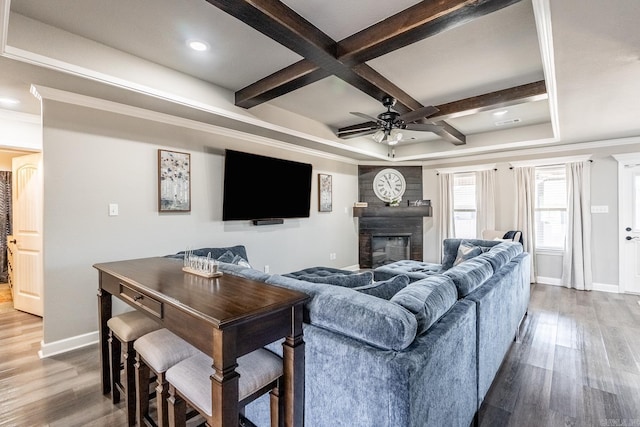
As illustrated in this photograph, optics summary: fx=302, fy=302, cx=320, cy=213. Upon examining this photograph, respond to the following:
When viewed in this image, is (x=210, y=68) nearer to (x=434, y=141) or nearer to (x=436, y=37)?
(x=436, y=37)

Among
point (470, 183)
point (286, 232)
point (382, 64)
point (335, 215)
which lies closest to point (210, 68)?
point (382, 64)

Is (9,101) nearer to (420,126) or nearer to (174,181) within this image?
(174,181)

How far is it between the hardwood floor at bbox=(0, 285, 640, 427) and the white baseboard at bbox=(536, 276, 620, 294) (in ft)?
5.00

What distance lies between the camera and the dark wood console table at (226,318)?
109cm

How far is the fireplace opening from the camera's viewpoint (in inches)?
254

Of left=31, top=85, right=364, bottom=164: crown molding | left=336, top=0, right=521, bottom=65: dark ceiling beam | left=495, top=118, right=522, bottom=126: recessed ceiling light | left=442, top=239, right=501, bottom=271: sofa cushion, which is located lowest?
left=442, top=239, right=501, bottom=271: sofa cushion

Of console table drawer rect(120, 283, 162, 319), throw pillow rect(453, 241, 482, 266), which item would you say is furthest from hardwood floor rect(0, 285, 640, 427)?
throw pillow rect(453, 241, 482, 266)

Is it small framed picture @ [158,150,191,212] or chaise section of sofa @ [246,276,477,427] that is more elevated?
small framed picture @ [158,150,191,212]

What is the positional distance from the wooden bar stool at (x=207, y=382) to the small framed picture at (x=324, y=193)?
13.6 feet

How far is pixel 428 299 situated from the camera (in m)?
1.44

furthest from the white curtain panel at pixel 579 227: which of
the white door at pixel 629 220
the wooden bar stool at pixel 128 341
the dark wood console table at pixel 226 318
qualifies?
the wooden bar stool at pixel 128 341

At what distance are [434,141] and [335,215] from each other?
8.13 ft

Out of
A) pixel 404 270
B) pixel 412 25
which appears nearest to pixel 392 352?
pixel 412 25

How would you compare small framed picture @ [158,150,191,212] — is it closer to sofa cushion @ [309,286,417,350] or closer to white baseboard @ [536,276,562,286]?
sofa cushion @ [309,286,417,350]
